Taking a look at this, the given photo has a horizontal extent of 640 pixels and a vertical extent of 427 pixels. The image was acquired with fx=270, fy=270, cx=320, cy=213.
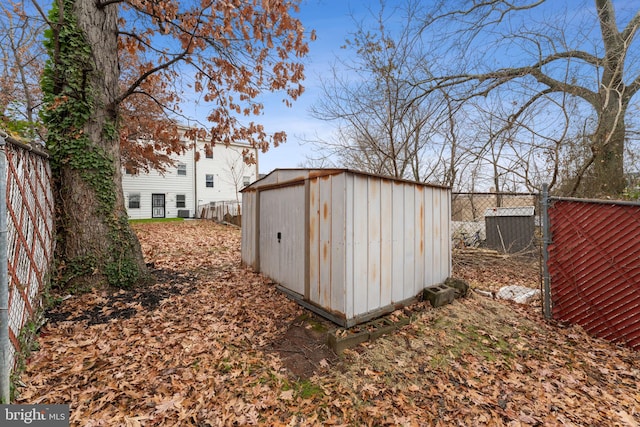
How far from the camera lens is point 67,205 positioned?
408cm

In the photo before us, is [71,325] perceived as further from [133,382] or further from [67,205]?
[67,205]

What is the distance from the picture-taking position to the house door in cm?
1888

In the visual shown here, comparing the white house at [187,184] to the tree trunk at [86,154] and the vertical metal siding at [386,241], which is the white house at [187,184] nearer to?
the tree trunk at [86,154]

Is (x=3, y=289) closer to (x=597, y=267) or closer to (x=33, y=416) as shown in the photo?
(x=33, y=416)

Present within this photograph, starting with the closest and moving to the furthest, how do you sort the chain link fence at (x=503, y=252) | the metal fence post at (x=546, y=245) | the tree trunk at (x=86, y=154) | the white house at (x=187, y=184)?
the tree trunk at (x=86, y=154), the metal fence post at (x=546, y=245), the chain link fence at (x=503, y=252), the white house at (x=187, y=184)

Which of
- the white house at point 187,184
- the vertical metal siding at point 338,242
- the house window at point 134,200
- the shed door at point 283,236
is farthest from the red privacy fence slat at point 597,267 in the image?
the house window at point 134,200

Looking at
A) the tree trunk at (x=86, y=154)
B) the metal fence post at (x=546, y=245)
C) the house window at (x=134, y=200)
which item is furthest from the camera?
the house window at (x=134, y=200)

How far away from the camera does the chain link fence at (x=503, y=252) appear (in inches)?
212

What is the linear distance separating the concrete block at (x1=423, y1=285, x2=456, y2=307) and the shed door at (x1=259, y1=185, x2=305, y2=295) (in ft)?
6.66

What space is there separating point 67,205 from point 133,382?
3.10 meters

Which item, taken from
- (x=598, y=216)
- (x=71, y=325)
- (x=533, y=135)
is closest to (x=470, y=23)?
(x=533, y=135)

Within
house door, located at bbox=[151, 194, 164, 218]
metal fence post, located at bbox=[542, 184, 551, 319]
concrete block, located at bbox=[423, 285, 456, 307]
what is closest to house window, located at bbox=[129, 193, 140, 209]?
house door, located at bbox=[151, 194, 164, 218]

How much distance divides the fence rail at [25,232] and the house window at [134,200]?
640 inches

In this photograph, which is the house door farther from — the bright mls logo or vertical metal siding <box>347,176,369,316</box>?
vertical metal siding <box>347,176,369,316</box>
